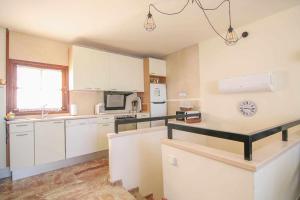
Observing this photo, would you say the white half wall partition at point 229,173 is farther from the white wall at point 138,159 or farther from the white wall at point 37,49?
the white wall at point 37,49

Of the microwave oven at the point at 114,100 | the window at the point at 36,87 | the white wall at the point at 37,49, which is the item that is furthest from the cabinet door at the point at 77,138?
the white wall at the point at 37,49

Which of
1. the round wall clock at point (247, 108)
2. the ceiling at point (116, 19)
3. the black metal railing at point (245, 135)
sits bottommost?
the black metal railing at point (245, 135)

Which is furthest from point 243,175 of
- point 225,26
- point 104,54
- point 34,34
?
point 34,34

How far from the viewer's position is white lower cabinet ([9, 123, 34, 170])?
7.97 feet

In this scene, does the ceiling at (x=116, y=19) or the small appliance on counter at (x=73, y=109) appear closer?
the ceiling at (x=116, y=19)

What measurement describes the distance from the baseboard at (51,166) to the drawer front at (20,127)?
2.04 feet

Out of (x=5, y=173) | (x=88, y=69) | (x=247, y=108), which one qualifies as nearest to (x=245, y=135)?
(x=247, y=108)

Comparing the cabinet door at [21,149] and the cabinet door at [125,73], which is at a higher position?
the cabinet door at [125,73]

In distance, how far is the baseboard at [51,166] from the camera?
2.50 meters

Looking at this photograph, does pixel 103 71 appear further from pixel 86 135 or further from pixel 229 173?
pixel 229 173

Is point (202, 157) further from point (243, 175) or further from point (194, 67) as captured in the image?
point (194, 67)

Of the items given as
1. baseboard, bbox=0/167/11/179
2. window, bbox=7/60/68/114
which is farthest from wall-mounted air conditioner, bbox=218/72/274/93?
baseboard, bbox=0/167/11/179

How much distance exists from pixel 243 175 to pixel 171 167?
2.24ft

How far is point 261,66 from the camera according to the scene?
8.77 ft
